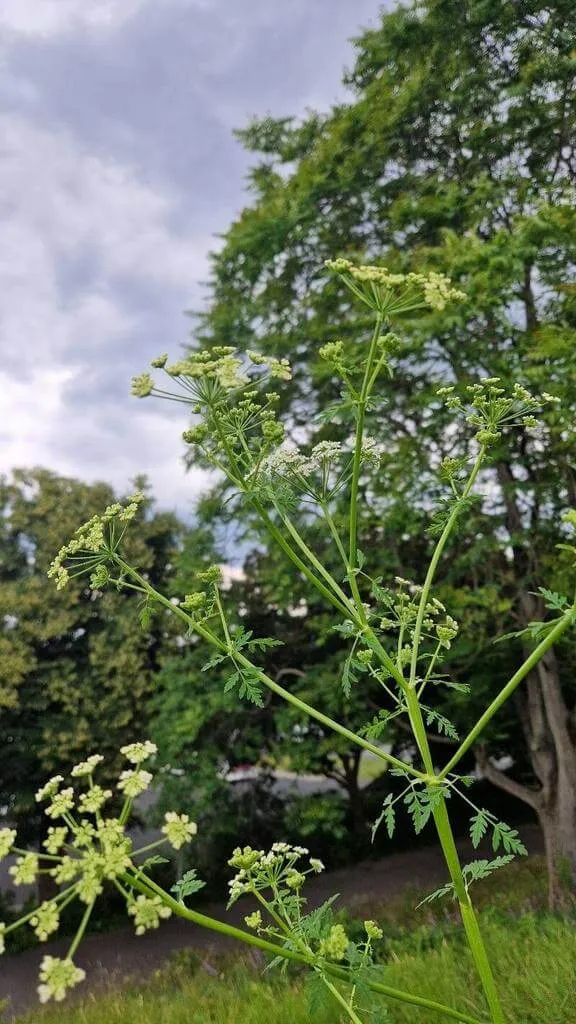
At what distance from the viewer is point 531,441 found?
11320 mm

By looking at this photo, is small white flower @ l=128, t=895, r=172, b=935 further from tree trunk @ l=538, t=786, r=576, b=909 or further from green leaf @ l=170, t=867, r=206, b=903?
tree trunk @ l=538, t=786, r=576, b=909

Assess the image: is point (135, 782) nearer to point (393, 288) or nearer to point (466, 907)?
point (466, 907)

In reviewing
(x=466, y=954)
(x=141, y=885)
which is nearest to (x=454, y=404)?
(x=141, y=885)

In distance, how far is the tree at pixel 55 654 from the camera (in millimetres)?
15383

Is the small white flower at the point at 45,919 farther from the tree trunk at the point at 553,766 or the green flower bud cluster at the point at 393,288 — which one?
the tree trunk at the point at 553,766

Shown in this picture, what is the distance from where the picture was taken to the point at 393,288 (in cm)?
283

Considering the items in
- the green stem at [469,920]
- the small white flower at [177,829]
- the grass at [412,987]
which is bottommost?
the grass at [412,987]

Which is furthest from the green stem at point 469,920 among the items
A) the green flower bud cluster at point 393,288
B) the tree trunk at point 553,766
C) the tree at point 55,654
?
the tree at point 55,654

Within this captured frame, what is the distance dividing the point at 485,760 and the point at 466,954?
5.51 metres

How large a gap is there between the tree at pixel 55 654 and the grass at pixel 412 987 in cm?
596

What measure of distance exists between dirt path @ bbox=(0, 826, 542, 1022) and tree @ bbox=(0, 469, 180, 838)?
8.89ft

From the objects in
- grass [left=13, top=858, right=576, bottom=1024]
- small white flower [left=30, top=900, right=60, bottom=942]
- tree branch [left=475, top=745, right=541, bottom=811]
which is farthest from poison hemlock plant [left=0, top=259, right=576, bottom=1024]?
tree branch [left=475, top=745, right=541, bottom=811]

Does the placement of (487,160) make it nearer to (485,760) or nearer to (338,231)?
(338,231)

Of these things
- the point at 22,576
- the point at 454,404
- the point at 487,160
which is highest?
the point at 487,160
